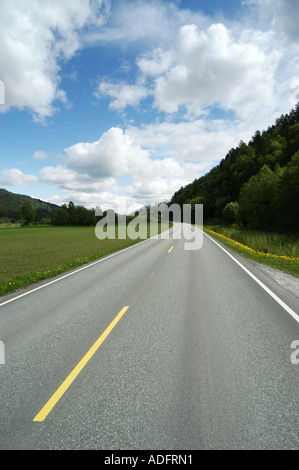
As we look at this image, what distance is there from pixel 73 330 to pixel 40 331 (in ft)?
2.39

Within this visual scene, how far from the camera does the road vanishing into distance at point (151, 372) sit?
7.99 ft

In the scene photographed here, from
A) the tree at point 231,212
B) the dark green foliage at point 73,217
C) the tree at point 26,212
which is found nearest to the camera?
the tree at point 231,212

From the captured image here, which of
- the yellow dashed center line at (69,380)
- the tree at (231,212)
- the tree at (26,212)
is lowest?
the yellow dashed center line at (69,380)

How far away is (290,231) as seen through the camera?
3067cm

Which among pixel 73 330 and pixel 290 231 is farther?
pixel 290 231

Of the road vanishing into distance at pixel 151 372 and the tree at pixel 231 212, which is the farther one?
the tree at pixel 231 212

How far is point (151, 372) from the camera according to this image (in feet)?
11.2

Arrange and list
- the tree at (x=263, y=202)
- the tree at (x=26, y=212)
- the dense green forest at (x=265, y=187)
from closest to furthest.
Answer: the dense green forest at (x=265, y=187) < the tree at (x=263, y=202) < the tree at (x=26, y=212)

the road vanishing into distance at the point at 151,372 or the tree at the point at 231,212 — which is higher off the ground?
the tree at the point at 231,212

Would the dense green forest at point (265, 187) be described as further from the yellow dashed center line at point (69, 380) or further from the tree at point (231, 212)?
the yellow dashed center line at point (69, 380)

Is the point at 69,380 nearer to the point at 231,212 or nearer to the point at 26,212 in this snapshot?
the point at 231,212

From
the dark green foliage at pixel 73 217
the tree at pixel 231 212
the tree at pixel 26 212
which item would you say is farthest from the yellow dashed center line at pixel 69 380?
the tree at pixel 26 212
